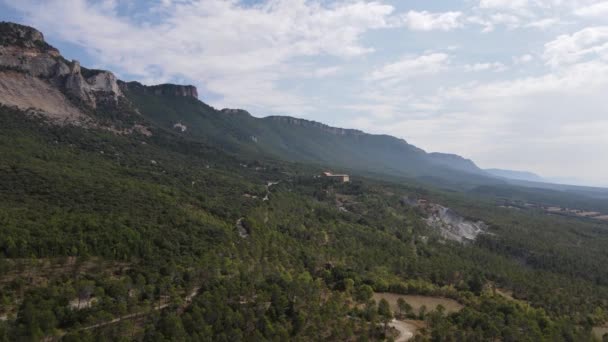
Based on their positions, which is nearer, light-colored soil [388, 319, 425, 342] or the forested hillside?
the forested hillside

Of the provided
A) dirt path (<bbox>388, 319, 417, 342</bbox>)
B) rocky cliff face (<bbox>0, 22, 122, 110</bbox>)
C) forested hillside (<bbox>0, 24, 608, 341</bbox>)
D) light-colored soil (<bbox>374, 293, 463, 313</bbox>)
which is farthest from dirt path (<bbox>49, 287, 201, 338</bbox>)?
rocky cliff face (<bbox>0, 22, 122, 110</bbox>)

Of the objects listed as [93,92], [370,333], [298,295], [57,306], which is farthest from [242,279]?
[93,92]

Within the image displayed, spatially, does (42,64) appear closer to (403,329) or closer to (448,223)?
(403,329)

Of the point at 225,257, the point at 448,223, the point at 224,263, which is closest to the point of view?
the point at 224,263

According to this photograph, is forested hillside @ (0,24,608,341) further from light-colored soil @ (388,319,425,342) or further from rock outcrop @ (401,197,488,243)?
rock outcrop @ (401,197,488,243)

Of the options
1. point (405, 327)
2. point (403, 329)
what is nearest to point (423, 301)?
point (405, 327)

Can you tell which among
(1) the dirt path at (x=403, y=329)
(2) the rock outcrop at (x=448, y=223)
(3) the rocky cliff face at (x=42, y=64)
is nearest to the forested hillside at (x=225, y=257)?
(1) the dirt path at (x=403, y=329)

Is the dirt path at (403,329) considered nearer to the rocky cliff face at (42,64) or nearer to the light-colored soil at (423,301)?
the light-colored soil at (423,301)
